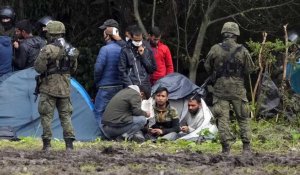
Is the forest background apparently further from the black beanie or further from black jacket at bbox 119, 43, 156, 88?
the black beanie

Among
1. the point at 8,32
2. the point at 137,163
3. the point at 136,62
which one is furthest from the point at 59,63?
the point at 8,32

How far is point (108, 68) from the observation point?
44.9 ft

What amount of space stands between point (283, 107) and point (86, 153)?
15.8 feet

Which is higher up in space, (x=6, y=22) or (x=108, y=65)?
(x=6, y=22)

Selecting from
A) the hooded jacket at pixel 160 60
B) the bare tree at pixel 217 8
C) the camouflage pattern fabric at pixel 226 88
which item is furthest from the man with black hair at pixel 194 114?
the bare tree at pixel 217 8

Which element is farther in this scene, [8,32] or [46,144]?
[8,32]

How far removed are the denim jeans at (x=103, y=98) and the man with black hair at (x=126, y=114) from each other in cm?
45

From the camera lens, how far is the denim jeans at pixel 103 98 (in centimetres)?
1373

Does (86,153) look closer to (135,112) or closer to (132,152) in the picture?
(132,152)

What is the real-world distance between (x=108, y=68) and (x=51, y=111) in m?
2.84

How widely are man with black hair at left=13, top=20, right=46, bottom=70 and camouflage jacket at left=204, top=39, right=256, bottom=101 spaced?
4.00 meters

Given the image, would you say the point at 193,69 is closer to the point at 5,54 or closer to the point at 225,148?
the point at 5,54

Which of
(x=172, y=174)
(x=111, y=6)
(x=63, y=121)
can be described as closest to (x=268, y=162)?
(x=172, y=174)

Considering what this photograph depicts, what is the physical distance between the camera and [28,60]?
1423cm
